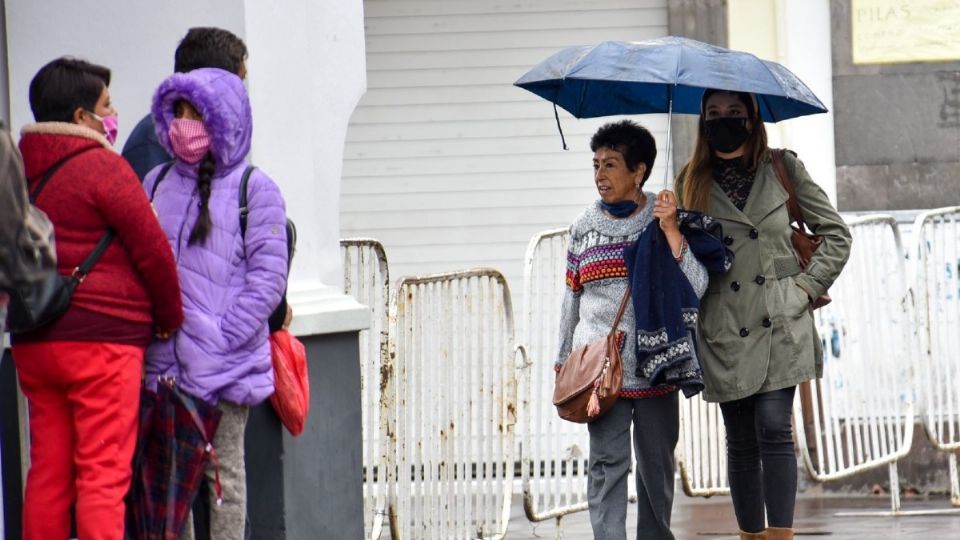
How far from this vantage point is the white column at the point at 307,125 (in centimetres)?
730

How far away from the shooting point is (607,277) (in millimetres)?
7363

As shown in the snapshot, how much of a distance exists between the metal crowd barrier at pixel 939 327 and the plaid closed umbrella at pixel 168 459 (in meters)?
5.70

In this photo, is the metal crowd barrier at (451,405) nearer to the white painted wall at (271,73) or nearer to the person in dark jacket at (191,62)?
the white painted wall at (271,73)

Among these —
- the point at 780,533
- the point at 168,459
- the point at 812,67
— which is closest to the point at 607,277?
the point at 780,533

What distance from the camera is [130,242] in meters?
5.93

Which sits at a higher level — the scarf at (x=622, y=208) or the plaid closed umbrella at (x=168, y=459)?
the scarf at (x=622, y=208)

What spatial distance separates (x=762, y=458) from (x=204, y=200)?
2532mm

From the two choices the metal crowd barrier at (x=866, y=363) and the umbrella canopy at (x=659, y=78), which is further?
the metal crowd barrier at (x=866, y=363)

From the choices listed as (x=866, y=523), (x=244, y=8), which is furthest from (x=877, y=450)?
(x=244, y=8)

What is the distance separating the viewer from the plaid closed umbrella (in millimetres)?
6172

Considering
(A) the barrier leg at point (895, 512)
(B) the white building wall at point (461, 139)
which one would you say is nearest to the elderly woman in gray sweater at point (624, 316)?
(A) the barrier leg at point (895, 512)

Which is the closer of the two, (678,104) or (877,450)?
(678,104)

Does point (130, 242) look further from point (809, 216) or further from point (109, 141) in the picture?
point (809, 216)

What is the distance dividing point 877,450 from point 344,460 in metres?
4.41
